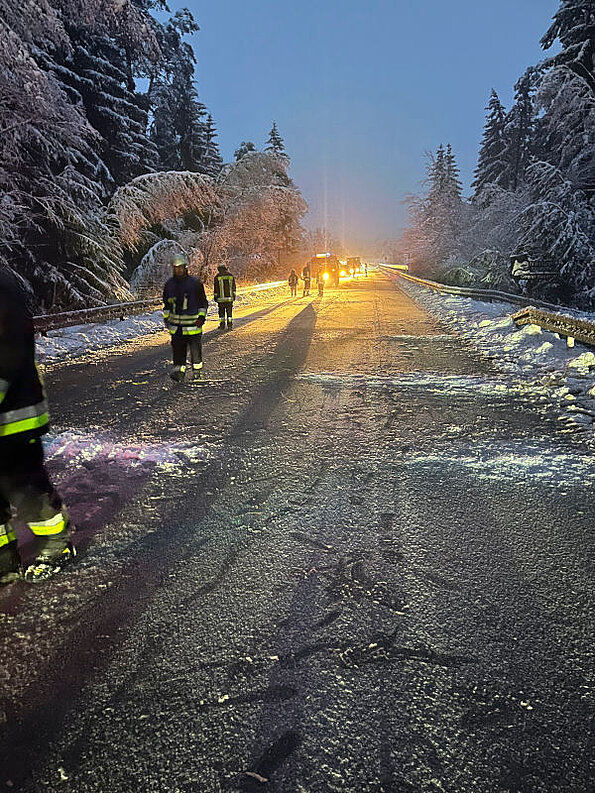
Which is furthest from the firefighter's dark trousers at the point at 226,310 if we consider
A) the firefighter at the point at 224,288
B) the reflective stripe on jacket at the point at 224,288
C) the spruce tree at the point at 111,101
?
the spruce tree at the point at 111,101

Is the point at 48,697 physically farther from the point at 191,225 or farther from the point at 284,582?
the point at 191,225

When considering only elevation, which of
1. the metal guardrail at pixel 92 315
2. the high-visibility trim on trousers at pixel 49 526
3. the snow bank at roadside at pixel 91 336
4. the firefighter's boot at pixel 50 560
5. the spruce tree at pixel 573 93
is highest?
the spruce tree at pixel 573 93

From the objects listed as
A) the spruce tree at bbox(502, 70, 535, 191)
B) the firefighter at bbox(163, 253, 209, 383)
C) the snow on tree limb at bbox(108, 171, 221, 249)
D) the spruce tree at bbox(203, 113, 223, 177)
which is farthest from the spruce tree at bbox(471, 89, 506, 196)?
the firefighter at bbox(163, 253, 209, 383)

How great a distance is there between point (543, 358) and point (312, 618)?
8.40m

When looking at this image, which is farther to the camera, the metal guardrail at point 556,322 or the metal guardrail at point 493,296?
the metal guardrail at point 493,296

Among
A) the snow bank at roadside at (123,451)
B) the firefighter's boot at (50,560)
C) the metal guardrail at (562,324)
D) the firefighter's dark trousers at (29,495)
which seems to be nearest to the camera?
the firefighter's dark trousers at (29,495)

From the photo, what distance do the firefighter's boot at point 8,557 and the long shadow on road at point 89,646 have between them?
1.80ft

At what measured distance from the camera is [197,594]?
3.01 meters

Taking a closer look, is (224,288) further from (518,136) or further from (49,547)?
(518,136)

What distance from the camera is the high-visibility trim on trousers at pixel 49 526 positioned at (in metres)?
3.23

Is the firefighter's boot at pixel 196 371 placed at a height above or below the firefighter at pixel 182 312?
below

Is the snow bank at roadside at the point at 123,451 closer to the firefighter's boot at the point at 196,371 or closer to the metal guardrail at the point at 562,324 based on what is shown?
the firefighter's boot at the point at 196,371

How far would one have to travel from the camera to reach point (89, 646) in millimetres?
2609

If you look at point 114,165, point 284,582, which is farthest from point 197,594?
point 114,165
